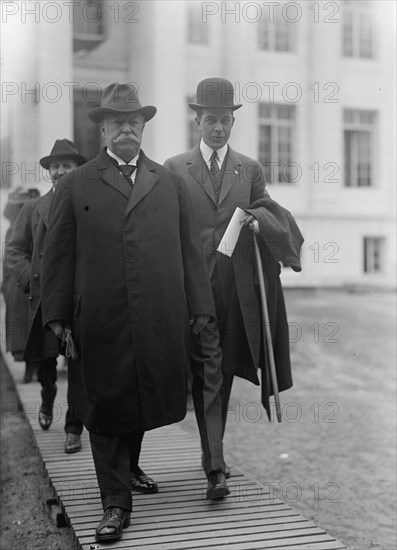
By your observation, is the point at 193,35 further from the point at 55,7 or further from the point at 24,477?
the point at 24,477

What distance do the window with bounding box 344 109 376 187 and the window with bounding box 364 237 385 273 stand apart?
1318 millimetres

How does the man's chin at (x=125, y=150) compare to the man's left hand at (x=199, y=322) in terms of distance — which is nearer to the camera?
the man's chin at (x=125, y=150)

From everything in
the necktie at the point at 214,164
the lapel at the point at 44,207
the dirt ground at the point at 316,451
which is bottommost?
the dirt ground at the point at 316,451

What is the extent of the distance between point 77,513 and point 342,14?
54.6ft

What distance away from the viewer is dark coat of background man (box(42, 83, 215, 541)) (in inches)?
150

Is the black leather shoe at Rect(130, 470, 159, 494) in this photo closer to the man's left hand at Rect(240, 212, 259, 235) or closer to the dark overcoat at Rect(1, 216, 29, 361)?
the man's left hand at Rect(240, 212, 259, 235)

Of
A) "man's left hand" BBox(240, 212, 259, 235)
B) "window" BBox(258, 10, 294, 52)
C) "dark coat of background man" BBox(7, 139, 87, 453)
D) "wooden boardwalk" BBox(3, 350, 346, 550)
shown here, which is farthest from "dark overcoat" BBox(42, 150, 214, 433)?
"window" BBox(258, 10, 294, 52)

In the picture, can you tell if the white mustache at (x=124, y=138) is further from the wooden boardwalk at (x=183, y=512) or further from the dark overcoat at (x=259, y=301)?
the wooden boardwalk at (x=183, y=512)

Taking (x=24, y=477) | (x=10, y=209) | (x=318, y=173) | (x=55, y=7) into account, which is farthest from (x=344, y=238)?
(x=24, y=477)

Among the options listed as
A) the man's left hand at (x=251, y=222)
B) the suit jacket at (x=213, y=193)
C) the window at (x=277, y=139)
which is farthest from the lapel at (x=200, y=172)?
the window at (x=277, y=139)

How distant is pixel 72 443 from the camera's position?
5516 millimetres

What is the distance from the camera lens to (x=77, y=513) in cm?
410

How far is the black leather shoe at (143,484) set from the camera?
447cm

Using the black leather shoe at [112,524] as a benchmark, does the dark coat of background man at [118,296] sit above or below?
above
